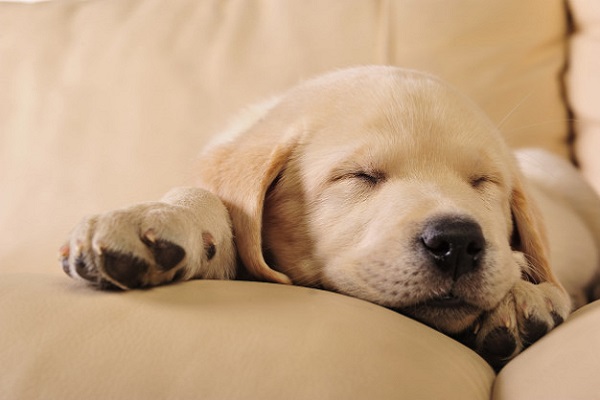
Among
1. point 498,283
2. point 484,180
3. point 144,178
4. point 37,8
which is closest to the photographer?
point 498,283

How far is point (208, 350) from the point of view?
108cm

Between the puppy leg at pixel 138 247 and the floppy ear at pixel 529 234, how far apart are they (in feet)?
2.71

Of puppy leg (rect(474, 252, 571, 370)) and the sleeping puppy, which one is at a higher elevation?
the sleeping puppy

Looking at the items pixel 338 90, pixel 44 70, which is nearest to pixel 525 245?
pixel 338 90

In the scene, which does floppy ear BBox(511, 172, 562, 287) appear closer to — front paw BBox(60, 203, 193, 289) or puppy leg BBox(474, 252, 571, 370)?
puppy leg BBox(474, 252, 571, 370)

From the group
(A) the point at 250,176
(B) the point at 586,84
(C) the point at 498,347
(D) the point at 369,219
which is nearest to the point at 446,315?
(C) the point at 498,347

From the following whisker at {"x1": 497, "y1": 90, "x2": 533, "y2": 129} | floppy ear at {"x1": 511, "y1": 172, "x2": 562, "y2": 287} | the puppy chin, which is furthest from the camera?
whisker at {"x1": 497, "y1": 90, "x2": 533, "y2": 129}

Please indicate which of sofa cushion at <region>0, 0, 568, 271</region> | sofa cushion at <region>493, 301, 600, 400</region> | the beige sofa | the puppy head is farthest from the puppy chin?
sofa cushion at <region>0, 0, 568, 271</region>

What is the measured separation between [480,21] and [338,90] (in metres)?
1.14

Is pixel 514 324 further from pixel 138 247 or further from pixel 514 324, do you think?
pixel 138 247

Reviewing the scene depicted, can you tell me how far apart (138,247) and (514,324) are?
78 centimetres

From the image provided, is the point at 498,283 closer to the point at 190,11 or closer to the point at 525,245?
the point at 525,245

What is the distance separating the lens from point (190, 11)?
2996 mm

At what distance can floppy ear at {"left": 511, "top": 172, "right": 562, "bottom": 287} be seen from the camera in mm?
1778
